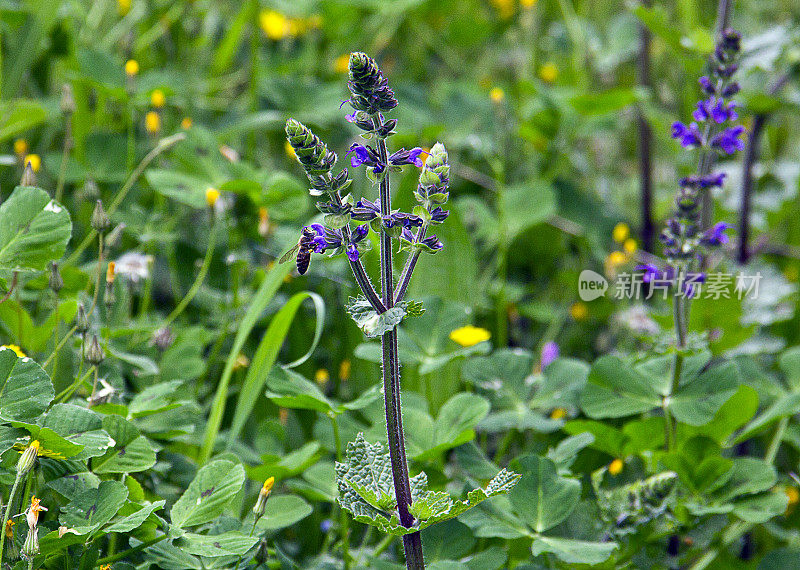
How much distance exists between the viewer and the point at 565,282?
7.62 ft

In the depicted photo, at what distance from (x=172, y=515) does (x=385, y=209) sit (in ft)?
1.92

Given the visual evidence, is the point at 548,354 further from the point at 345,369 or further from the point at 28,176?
the point at 28,176

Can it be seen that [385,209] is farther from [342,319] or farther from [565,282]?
[565,282]

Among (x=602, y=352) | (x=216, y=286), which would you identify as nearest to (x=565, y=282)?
(x=602, y=352)

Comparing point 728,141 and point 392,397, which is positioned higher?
point 728,141

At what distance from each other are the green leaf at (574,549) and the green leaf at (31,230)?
36.3 inches

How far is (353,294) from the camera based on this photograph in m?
1.94

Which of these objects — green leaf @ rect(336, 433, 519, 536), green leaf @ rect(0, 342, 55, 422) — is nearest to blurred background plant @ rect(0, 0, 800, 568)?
green leaf @ rect(0, 342, 55, 422)

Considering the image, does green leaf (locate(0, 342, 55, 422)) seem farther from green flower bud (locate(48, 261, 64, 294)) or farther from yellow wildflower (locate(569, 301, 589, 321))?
yellow wildflower (locate(569, 301, 589, 321))

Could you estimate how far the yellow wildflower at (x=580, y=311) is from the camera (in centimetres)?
228

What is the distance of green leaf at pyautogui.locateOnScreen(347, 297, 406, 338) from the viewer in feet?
3.00

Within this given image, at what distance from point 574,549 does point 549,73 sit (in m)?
2.25

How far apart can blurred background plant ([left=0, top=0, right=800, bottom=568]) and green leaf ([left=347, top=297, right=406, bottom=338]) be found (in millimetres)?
370

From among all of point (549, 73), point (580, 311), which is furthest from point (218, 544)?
point (549, 73)
